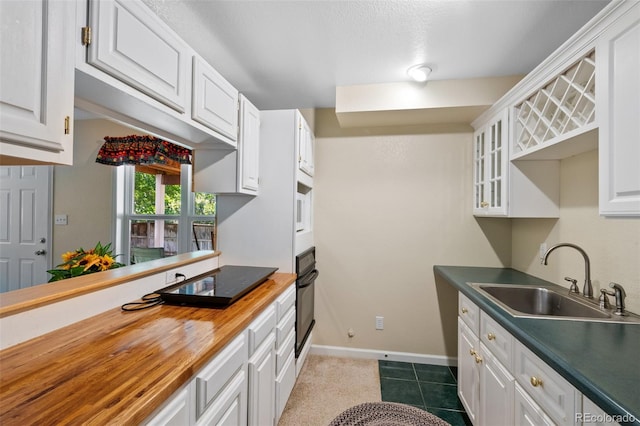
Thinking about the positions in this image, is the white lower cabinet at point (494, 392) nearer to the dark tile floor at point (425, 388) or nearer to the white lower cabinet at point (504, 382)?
the white lower cabinet at point (504, 382)

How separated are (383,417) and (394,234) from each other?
167 centimetres

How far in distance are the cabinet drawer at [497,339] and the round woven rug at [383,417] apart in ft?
1.40

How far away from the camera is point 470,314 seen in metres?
1.82

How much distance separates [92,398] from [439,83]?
2677 mm

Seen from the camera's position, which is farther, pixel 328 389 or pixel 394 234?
pixel 394 234

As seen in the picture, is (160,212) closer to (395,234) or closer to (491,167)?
(395,234)

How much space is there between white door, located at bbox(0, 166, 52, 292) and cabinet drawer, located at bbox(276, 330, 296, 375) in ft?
9.86

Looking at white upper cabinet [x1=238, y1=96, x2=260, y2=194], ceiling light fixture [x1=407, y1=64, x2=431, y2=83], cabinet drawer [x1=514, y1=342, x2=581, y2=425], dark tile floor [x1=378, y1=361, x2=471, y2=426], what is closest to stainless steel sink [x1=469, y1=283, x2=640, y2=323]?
cabinet drawer [x1=514, y1=342, x2=581, y2=425]

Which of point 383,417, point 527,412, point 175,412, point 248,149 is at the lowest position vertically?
point 383,417

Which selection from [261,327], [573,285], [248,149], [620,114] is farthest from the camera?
[248,149]

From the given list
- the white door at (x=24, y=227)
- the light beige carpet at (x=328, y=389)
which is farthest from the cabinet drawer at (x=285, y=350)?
the white door at (x=24, y=227)

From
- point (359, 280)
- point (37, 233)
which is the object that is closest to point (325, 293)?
point (359, 280)

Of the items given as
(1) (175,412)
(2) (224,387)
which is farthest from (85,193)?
(1) (175,412)

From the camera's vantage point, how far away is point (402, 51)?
1.87m
